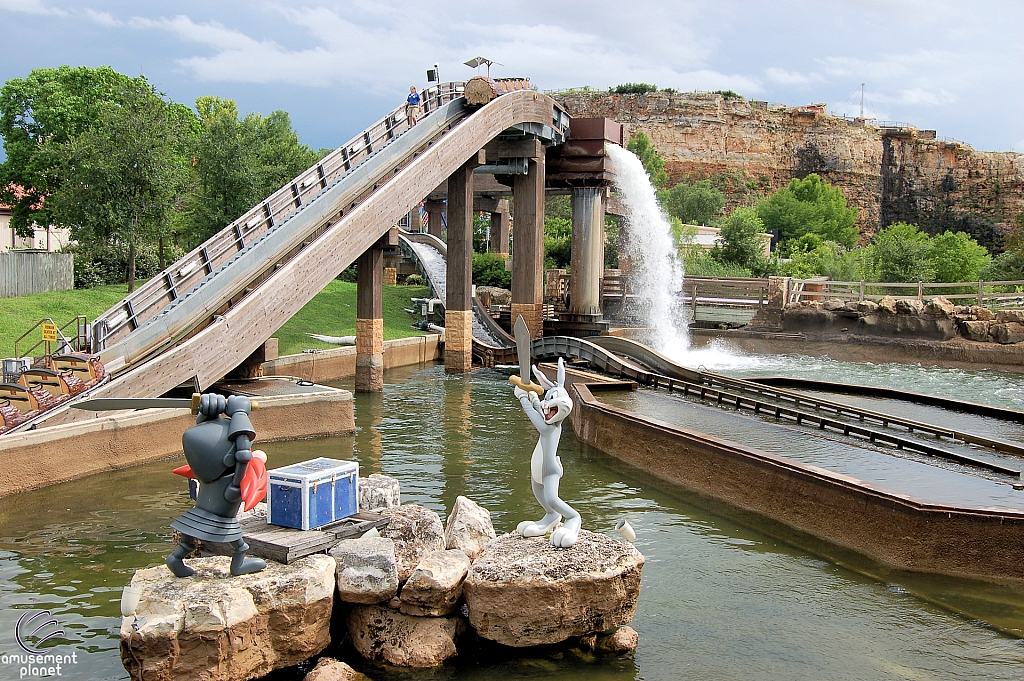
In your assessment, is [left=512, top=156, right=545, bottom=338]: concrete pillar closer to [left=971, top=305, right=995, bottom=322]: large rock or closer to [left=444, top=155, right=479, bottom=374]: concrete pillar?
[left=444, top=155, right=479, bottom=374]: concrete pillar

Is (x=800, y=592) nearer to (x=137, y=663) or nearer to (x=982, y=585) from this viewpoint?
(x=982, y=585)

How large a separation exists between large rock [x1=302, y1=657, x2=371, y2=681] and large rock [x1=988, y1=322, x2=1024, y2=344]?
3163cm

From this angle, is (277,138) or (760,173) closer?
(277,138)

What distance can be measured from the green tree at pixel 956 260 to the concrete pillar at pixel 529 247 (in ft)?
87.4

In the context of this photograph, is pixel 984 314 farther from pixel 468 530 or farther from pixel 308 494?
pixel 308 494

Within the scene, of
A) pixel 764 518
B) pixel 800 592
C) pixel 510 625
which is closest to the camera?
pixel 510 625

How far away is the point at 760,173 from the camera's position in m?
86.7

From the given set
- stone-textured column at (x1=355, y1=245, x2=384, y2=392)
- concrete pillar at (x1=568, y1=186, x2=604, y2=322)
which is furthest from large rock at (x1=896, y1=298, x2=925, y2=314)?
stone-textured column at (x1=355, y1=245, x2=384, y2=392)

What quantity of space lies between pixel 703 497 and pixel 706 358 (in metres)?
20.2

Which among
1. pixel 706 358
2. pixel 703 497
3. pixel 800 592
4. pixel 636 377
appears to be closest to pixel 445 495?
pixel 703 497

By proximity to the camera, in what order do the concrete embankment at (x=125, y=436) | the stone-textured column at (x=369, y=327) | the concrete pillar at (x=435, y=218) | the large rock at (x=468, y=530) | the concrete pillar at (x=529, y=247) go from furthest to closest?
the concrete pillar at (x=435, y=218)
the concrete pillar at (x=529, y=247)
the stone-textured column at (x=369, y=327)
the concrete embankment at (x=125, y=436)
the large rock at (x=468, y=530)

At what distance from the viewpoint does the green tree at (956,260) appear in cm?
4759

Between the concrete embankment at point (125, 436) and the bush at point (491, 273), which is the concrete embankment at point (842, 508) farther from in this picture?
the bush at point (491, 273)

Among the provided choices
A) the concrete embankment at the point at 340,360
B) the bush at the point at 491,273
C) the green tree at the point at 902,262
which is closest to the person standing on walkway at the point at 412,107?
the concrete embankment at the point at 340,360
